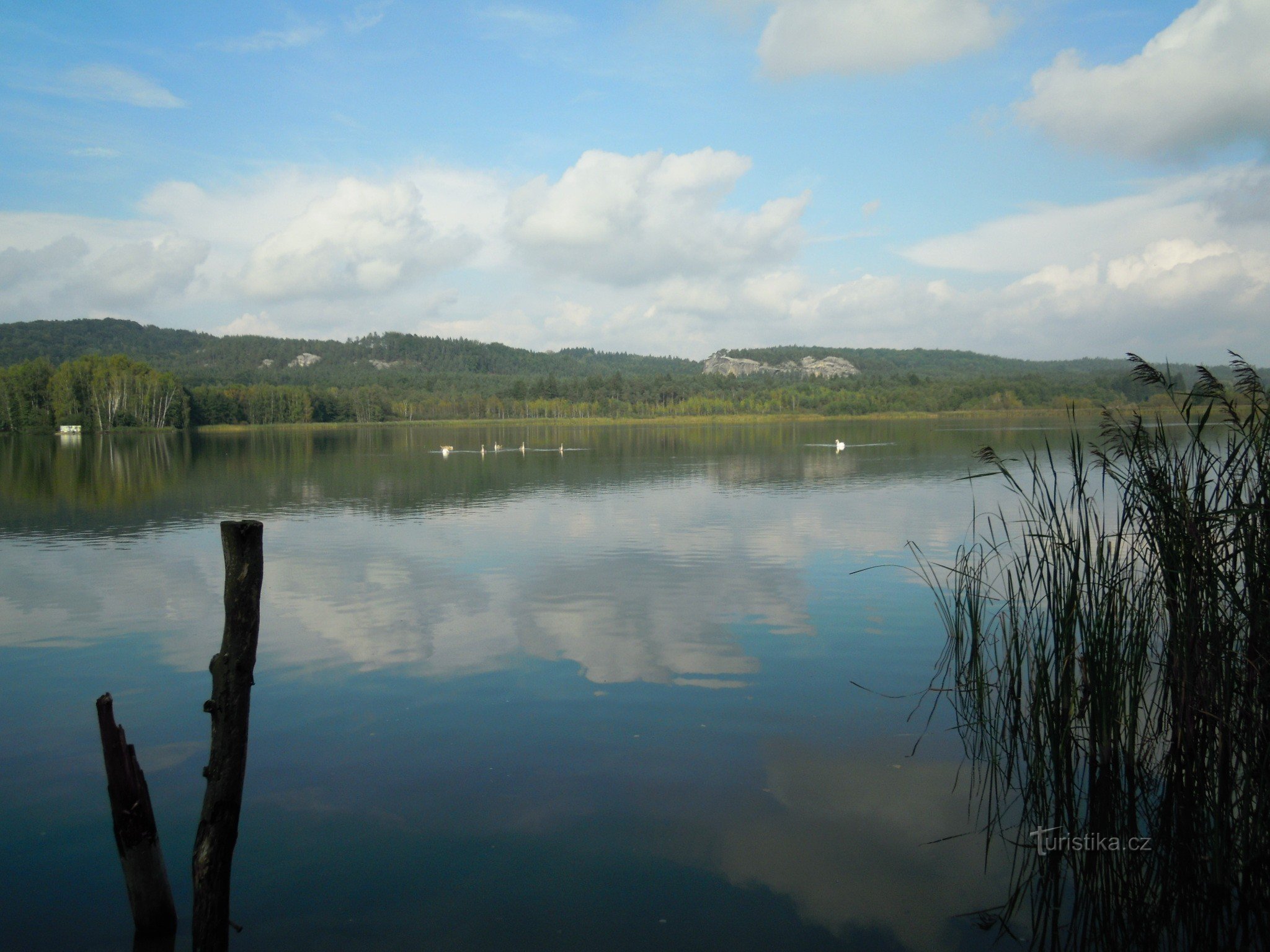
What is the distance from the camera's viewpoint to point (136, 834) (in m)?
5.00

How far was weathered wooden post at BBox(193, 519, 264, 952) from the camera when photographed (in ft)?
16.5

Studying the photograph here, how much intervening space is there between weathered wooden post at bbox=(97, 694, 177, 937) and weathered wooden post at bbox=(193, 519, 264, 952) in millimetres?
331

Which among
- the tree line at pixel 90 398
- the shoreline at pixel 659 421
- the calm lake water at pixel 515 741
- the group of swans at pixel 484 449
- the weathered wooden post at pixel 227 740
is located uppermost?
the tree line at pixel 90 398

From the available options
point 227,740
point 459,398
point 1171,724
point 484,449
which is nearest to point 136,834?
point 227,740

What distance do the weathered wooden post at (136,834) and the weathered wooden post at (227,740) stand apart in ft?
1.09

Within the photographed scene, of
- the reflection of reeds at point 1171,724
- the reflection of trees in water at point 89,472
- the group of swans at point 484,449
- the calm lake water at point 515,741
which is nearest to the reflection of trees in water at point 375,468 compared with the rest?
the reflection of trees in water at point 89,472

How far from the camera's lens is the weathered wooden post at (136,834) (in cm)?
479

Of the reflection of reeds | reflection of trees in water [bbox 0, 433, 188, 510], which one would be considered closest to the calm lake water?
the reflection of reeds

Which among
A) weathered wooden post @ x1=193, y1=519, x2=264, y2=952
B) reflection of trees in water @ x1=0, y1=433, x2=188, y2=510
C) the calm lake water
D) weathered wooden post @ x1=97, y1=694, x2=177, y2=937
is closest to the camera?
weathered wooden post @ x1=97, y1=694, x2=177, y2=937

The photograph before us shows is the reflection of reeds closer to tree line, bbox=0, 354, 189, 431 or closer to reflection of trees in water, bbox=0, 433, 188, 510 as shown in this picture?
reflection of trees in water, bbox=0, 433, 188, 510

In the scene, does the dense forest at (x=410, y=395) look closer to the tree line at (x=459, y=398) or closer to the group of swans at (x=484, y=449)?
the tree line at (x=459, y=398)

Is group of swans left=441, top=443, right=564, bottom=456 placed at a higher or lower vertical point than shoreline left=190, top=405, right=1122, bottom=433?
lower

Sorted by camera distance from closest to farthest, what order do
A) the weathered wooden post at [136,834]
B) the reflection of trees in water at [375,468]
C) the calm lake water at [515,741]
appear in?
the weathered wooden post at [136,834] → the calm lake water at [515,741] → the reflection of trees in water at [375,468]

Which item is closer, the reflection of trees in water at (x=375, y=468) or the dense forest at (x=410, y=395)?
the reflection of trees in water at (x=375, y=468)
